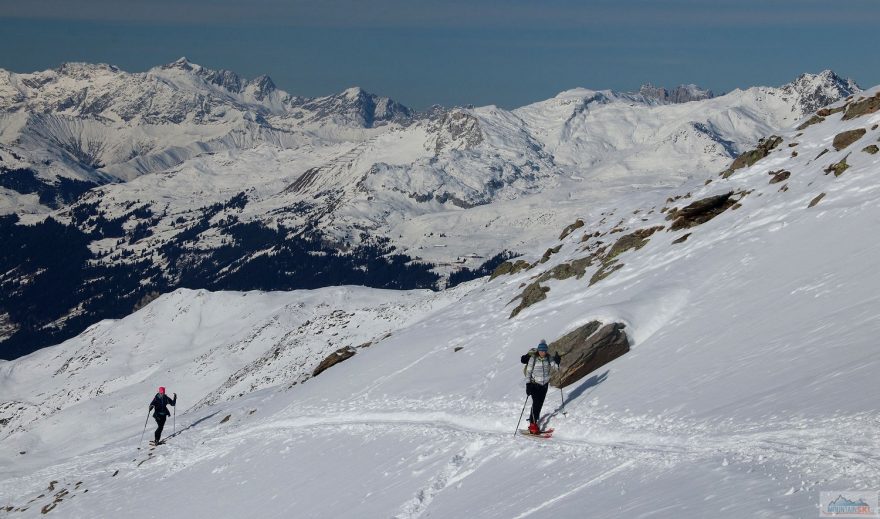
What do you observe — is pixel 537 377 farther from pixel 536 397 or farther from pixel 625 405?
pixel 625 405

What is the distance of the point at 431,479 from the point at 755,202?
25.7 metres

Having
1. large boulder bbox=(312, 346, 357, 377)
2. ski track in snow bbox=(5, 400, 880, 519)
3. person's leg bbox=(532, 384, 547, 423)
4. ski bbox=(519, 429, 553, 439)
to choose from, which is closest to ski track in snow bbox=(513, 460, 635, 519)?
ski track in snow bbox=(5, 400, 880, 519)

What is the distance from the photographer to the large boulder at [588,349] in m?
31.3

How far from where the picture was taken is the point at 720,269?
36031 millimetres

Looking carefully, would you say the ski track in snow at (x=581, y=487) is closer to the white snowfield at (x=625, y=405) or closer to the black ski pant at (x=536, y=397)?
the white snowfield at (x=625, y=405)

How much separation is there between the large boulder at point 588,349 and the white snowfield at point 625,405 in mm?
469

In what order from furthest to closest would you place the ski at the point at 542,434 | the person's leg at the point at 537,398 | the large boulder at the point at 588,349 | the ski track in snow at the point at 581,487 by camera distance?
the large boulder at the point at 588,349 < the person's leg at the point at 537,398 < the ski at the point at 542,434 < the ski track in snow at the point at 581,487

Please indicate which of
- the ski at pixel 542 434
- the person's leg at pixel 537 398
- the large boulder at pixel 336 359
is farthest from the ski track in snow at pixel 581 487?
the large boulder at pixel 336 359

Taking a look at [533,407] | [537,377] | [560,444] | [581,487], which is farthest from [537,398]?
[581,487]

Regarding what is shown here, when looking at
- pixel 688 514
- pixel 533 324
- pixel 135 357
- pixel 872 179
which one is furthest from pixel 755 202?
pixel 135 357

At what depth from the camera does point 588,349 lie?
31859 mm

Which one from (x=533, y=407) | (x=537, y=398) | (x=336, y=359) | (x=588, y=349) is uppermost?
(x=336, y=359)

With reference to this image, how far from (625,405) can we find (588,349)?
18.0ft

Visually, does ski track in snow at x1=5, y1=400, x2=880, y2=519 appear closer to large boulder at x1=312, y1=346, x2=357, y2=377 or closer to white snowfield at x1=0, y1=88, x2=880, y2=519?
white snowfield at x1=0, y1=88, x2=880, y2=519
